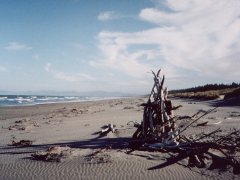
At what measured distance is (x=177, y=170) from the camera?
262 inches

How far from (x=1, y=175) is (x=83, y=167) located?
1.64m

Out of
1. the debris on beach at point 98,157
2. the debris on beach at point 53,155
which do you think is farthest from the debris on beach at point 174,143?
the debris on beach at point 53,155

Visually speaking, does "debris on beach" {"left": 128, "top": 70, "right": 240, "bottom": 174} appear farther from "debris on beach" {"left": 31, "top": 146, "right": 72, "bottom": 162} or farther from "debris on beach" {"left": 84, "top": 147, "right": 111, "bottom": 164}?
"debris on beach" {"left": 31, "top": 146, "right": 72, "bottom": 162}

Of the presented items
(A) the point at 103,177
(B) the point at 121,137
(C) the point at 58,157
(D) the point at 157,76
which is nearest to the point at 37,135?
(B) the point at 121,137

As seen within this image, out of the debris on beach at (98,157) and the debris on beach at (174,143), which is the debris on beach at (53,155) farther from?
the debris on beach at (174,143)

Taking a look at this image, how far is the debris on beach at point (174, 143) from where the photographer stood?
6.88 meters

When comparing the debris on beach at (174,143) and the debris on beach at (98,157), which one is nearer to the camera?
the debris on beach at (174,143)

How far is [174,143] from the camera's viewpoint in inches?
305

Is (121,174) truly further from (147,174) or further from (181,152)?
(181,152)

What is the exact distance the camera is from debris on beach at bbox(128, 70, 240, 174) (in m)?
6.88

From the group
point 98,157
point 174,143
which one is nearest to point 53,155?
point 98,157

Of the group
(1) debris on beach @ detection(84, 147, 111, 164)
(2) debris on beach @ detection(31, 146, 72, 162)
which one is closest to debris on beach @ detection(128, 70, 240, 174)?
(1) debris on beach @ detection(84, 147, 111, 164)

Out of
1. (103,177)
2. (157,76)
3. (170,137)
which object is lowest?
(103,177)

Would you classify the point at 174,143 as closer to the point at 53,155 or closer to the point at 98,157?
the point at 98,157
